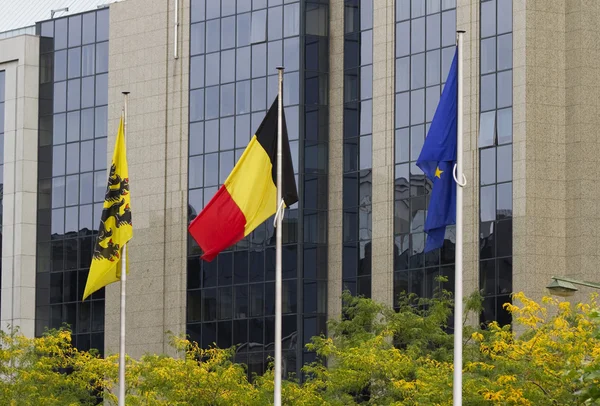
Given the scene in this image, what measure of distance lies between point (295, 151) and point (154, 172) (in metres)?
8.75

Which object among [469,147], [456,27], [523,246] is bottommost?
[523,246]

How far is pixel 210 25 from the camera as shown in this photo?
244 ft

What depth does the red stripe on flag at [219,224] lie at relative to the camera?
111 ft

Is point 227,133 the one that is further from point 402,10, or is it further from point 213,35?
point 402,10

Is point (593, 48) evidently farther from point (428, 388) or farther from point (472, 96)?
point (428, 388)

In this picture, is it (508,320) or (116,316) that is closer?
(508,320)

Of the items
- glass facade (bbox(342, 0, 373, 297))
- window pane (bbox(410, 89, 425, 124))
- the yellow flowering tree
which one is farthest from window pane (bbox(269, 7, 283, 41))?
the yellow flowering tree

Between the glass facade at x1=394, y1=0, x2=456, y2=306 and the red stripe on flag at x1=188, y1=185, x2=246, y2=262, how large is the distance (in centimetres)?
3107

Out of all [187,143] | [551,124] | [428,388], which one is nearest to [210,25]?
[187,143]

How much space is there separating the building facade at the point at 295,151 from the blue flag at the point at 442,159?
28742 millimetres

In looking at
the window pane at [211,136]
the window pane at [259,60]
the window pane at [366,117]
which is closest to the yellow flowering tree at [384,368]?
the window pane at [366,117]

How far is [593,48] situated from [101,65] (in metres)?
27.4

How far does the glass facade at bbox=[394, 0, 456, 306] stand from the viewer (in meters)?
65.3

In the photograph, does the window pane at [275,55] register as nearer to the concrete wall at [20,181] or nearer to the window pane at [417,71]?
the window pane at [417,71]
